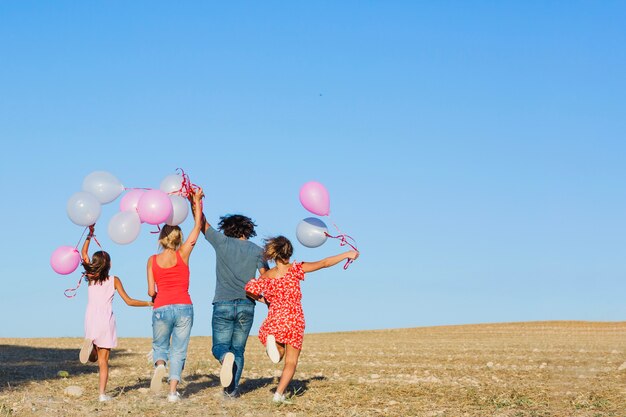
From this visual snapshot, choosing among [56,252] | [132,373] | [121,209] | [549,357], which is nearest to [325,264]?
[121,209]

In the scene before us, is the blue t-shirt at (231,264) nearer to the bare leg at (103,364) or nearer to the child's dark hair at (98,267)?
the child's dark hair at (98,267)

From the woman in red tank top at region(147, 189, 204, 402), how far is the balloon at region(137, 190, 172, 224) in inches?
13.1

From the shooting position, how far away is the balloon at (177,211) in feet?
35.7

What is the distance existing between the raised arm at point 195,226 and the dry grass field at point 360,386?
1908mm

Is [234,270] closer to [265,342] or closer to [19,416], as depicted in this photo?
[265,342]

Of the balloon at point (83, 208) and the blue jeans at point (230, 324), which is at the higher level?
the balloon at point (83, 208)

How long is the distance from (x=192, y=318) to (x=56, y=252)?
2079mm

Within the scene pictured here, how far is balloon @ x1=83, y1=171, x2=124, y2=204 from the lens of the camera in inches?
444

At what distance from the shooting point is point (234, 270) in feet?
36.2

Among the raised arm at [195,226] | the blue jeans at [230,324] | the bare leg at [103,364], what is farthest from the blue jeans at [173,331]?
the bare leg at [103,364]

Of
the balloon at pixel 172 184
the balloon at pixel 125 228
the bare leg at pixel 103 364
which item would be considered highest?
the balloon at pixel 172 184

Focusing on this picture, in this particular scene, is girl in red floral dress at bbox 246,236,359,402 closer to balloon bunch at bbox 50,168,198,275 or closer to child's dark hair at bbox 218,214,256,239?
child's dark hair at bbox 218,214,256,239

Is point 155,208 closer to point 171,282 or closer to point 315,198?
point 171,282

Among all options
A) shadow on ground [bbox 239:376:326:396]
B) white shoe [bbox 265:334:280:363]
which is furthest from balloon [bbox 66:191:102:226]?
shadow on ground [bbox 239:376:326:396]
